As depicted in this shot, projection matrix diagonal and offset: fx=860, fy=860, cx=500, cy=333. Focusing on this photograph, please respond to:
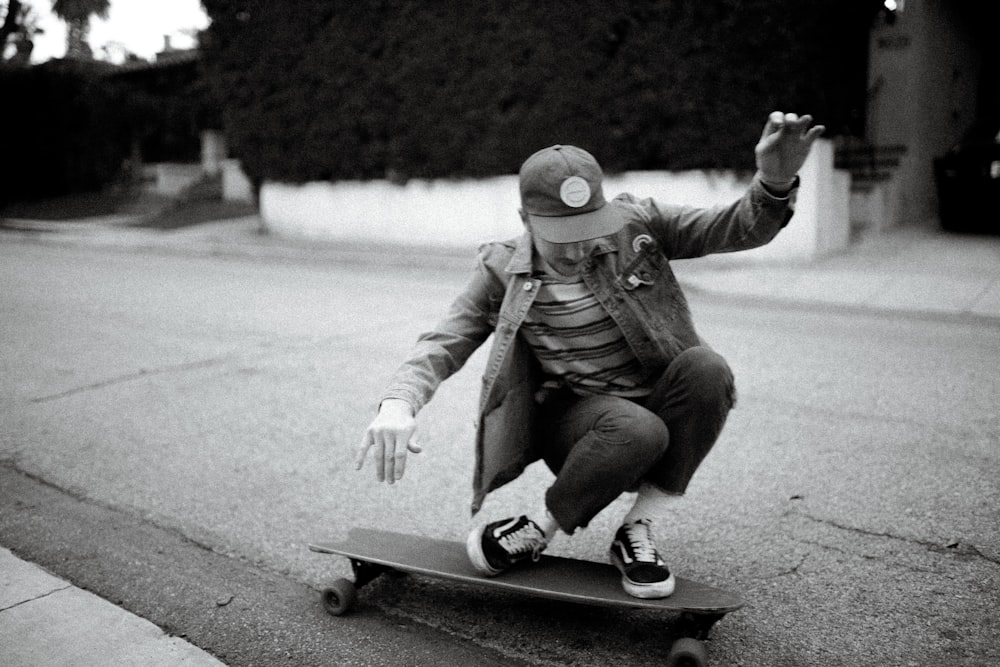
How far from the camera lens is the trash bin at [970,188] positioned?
40.2 ft

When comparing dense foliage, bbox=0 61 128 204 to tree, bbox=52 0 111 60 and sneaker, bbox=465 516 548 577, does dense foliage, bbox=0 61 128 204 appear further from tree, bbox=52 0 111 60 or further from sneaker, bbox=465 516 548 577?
sneaker, bbox=465 516 548 577

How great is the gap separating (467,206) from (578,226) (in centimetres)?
1198

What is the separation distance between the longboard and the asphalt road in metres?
0.12

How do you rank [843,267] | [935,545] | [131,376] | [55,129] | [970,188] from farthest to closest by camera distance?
[55,129]
[970,188]
[843,267]
[131,376]
[935,545]

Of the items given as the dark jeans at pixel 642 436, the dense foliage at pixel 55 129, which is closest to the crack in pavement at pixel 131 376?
the dark jeans at pixel 642 436

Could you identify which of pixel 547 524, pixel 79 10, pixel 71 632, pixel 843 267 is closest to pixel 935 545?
pixel 547 524

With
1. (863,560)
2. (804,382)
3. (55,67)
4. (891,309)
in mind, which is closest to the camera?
(863,560)

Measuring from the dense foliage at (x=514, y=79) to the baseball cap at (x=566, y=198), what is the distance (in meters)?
9.38

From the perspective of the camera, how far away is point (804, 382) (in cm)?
581

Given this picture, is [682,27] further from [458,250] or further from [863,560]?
[863,560]

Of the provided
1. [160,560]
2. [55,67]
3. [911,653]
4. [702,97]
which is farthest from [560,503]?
[55,67]

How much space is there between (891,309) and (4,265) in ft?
39.5

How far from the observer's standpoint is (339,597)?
2.85 metres

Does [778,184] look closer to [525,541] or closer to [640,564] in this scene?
[640,564]
